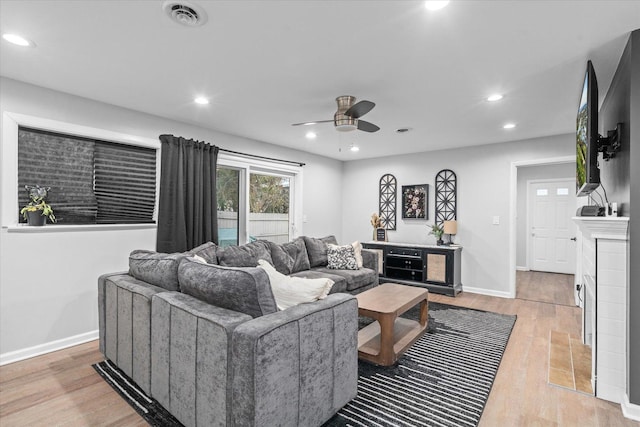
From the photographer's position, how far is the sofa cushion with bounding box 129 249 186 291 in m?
2.30

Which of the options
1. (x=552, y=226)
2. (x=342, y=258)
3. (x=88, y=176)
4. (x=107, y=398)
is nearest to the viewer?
(x=107, y=398)

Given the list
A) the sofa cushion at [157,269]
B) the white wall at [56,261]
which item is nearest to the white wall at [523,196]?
the white wall at [56,261]

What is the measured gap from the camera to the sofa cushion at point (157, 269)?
2299 mm

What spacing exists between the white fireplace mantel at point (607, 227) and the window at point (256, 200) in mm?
3755

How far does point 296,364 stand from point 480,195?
4.64m

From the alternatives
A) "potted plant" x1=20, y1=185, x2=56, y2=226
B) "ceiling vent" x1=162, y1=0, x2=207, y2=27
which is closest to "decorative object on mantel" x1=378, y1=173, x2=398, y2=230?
"ceiling vent" x1=162, y1=0, x2=207, y2=27

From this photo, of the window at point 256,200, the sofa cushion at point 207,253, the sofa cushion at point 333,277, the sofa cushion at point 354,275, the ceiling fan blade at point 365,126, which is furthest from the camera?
the window at point 256,200

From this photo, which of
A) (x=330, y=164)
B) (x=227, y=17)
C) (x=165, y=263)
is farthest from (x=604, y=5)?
(x=330, y=164)

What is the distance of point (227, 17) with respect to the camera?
6.20ft

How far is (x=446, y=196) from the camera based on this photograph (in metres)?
5.65

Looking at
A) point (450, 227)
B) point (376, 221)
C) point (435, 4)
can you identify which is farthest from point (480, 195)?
point (435, 4)

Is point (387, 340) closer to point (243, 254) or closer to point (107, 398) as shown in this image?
point (243, 254)

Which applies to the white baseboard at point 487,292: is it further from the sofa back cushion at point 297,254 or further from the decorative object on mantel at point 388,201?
the sofa back cushion at point 297,254

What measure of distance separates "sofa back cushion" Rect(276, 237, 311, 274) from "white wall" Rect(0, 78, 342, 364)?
167 centimetres
